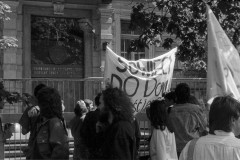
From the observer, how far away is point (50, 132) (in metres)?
4.19

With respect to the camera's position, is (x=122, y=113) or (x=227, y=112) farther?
(x=122, y=113)

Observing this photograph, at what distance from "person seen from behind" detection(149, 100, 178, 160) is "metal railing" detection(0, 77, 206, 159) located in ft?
13.1

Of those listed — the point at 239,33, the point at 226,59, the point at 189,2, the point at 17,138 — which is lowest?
the point at 17,138

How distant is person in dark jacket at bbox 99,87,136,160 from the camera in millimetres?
4105

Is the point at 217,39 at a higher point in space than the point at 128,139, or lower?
higher

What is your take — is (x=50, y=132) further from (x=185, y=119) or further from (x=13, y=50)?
(x=13, y=50)

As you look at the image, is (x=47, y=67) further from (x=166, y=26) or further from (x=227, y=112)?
(x=227, y=112)

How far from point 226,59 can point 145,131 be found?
505cm

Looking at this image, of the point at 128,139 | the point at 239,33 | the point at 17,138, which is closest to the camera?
the point at 128,139

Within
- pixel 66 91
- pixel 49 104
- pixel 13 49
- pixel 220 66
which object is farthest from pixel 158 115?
pixel 13 49

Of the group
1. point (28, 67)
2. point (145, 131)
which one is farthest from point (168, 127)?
point (28, 67)

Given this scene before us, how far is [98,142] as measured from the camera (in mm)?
4551

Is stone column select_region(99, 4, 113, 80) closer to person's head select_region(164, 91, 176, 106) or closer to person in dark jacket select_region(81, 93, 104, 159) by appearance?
person's head select_region(164, 91, 176, 106)

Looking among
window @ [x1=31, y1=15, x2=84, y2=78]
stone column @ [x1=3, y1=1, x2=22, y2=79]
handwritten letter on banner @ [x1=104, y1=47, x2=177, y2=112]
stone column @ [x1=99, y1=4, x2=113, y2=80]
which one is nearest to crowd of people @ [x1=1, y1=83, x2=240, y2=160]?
handwritten letter on banner @ [x1=104, y1=47, x2=177, y2=112]
